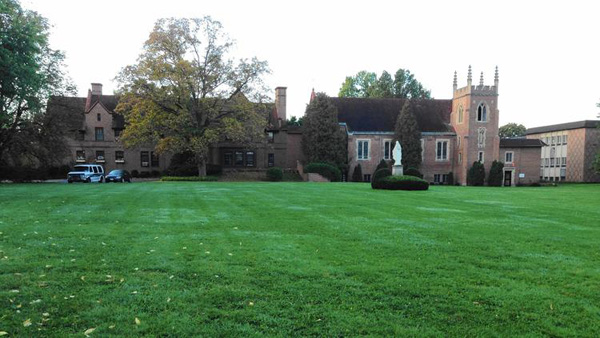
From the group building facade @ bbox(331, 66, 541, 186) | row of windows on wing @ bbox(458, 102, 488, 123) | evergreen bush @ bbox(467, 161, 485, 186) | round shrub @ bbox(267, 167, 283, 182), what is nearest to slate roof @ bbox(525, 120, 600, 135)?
building facade @ bbox(331, 66, 541, 186)

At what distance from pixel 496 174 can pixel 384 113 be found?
→ 1513cm

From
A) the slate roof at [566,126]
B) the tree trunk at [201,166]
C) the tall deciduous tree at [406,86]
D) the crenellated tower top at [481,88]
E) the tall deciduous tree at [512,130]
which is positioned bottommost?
the tree trunk at [201,166]

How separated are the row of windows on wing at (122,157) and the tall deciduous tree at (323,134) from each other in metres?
19.7

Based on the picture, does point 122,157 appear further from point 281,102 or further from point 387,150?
point 387,150

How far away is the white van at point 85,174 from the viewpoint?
119ft

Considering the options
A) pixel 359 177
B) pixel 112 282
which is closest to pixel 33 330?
pixel 112 282

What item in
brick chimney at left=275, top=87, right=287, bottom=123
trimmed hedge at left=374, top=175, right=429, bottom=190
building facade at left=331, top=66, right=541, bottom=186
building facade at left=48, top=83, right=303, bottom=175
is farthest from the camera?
brick chimney at left=275, top=87, right=287, bottom=123

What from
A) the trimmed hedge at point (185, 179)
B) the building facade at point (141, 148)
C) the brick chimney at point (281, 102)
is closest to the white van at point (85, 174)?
the trimmed hedge at point (185, 179)

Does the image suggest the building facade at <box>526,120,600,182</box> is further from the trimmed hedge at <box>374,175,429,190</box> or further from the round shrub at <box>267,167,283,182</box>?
the trimmed hedge at <box>374,175,429,190</box>

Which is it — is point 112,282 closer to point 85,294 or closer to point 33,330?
point 85,294

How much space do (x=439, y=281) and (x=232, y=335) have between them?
9.82 feet

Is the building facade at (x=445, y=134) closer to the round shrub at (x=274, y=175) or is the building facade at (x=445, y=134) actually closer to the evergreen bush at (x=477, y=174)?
the evergreen bush at (x=477, y=174)

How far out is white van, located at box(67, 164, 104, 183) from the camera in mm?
36375

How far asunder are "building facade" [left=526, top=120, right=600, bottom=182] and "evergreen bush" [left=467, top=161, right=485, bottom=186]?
10.8m
